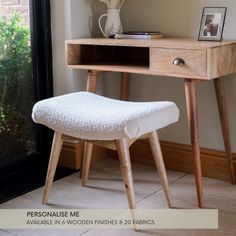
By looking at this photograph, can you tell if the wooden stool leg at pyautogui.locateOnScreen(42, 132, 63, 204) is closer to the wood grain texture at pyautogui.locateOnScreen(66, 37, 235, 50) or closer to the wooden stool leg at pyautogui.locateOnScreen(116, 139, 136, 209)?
the wooden stool leg at pyautogui.locateOnScreen(116, 139, 136, 209)

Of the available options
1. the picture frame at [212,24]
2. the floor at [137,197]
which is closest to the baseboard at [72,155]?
the floor at [137,197]

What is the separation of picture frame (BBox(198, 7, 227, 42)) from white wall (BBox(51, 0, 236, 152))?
11 centimetres

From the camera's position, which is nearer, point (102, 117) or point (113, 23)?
point (102, 117)

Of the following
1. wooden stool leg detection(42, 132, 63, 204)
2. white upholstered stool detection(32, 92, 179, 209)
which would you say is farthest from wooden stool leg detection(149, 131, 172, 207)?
wooden stool leg detection(42, 132, 63, 204)

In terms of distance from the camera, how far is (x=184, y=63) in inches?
77.1

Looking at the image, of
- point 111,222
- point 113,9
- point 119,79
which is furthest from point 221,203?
point 113,9

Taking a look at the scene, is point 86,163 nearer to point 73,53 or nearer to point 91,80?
point 91,80

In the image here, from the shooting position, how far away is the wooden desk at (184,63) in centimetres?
193

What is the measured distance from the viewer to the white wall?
7.69 ft

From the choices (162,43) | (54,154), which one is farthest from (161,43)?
(54,154)

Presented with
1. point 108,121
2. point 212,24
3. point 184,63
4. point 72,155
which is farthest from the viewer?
point 72,155

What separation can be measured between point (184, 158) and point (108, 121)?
84 centimetres

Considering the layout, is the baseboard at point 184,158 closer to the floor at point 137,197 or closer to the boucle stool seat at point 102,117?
the floor at point 137,197

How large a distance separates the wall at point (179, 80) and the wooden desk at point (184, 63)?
139 millimetres
